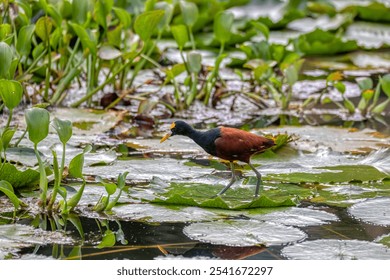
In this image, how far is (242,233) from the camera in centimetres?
353

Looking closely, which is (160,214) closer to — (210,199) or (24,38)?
(210,199)

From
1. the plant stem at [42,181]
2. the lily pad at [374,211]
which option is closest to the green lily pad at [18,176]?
the plant stem at [42,181]

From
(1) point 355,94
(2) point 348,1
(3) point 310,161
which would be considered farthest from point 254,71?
(2) point 348,1

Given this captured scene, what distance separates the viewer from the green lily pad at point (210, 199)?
149 inches

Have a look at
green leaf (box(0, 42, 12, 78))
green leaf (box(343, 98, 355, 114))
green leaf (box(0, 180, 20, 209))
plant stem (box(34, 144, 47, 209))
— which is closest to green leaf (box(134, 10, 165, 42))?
green leaf (box(0, 42, 12, 78))

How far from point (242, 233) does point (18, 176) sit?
3.49 feet

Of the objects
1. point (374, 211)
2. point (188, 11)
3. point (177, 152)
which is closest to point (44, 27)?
point (188, 11)

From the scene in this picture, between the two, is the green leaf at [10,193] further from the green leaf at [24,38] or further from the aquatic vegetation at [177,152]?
the green leaf at [24,38]

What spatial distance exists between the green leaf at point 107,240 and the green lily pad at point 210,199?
362mm

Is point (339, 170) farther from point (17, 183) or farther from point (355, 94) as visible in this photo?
point (355, 94)

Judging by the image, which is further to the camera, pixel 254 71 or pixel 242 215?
pixel 254 71

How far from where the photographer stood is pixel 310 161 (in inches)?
183
